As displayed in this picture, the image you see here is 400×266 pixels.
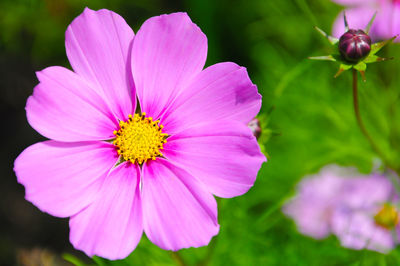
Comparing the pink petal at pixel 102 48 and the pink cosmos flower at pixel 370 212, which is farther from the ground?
the pink petal at pixel 102 48

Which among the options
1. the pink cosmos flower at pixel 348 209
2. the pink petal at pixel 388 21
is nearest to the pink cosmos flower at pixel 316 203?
the pink cosmos flower at pixel 348 209

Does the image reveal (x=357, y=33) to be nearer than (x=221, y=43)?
Yes

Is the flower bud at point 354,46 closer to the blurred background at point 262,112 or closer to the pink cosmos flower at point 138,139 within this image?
the pink cosmos flower at point 138,139

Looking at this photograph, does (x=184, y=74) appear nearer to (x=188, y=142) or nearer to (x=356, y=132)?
(x=188, y=142)

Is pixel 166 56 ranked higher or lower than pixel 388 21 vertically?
higher

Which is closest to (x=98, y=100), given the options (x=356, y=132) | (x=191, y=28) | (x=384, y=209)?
(x=191, y=28)

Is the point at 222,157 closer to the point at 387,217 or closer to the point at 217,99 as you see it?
the point at 217,99

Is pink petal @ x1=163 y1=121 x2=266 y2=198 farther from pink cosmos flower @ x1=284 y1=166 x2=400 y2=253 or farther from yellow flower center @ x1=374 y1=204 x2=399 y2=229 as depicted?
yellow flower center @ x1=374 y1=204 x2=399 y2=229

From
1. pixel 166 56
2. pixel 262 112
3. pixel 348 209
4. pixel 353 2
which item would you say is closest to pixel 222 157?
pixel 166 56
